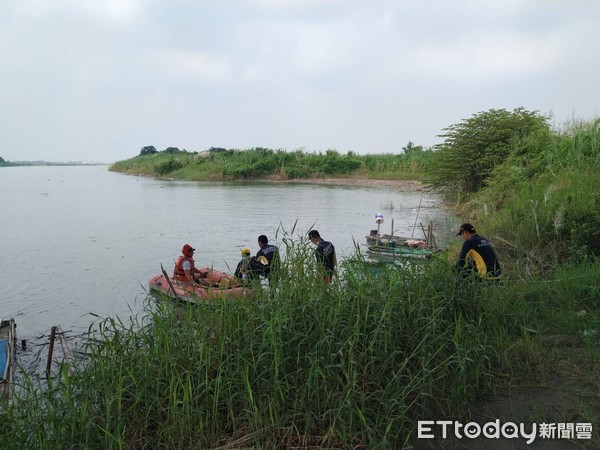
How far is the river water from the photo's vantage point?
11633 mm

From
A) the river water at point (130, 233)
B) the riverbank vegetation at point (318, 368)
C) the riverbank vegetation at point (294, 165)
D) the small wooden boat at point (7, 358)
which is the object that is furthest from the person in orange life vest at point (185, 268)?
the riverbank vegetation at point (294, 165)

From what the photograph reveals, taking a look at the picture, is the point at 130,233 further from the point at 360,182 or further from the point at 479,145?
the point at 360,182

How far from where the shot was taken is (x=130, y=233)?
69.9 feet

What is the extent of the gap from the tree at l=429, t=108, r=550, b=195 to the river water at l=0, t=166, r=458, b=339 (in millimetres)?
2013

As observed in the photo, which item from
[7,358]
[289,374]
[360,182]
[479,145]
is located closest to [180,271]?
[7,358]

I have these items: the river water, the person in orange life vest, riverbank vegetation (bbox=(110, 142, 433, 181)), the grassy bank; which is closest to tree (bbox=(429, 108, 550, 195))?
the river water

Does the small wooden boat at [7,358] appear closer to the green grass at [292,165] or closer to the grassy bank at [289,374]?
the grassy bank at [289,374]

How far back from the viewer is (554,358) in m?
4.71

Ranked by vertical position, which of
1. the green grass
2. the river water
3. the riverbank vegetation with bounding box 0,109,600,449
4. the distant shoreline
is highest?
the green grass

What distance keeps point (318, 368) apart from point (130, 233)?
1899 centimetres

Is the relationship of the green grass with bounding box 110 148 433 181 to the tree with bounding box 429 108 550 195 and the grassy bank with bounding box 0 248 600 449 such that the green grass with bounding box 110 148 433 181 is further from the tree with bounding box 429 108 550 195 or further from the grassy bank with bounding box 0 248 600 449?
the grassy bank with bounding box 0 248 600 449

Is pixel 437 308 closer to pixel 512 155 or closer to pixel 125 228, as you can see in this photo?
pixel 512 155

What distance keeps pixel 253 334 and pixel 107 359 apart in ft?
4.18

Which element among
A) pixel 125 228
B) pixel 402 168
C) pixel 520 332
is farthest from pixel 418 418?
pixel 402 168
